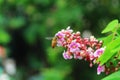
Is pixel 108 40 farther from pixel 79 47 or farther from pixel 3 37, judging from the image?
pixel 3 37

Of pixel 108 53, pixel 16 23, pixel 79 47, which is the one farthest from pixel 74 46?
pixel 16 23

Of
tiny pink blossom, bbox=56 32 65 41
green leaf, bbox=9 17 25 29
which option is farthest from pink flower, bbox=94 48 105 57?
green leaf, bbox=9 17 25 29

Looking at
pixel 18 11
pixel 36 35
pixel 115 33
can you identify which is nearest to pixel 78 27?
pixel 36 35

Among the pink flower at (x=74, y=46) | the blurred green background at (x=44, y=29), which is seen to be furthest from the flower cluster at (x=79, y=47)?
the blurred green background at (x=44, y=29)

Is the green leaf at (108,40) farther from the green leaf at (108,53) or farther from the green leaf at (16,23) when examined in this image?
the green leaf at (16,23)

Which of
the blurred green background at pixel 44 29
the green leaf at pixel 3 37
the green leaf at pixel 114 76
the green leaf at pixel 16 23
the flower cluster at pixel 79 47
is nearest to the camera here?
the green leaf at pixel 114 76

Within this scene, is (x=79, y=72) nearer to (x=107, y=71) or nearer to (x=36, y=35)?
(x=36, y=35)

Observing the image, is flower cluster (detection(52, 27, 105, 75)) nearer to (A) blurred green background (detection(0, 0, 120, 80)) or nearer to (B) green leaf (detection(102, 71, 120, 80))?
(B) green leaf (detection(102, 71, 120, 80))

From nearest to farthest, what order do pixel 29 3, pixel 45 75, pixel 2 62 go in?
1. pixel 45 75
2. pixel 29 3
3. pixel 2 62
